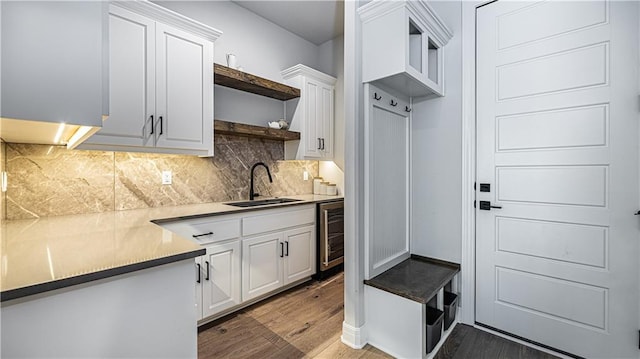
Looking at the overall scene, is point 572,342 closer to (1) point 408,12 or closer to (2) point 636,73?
(2) point 636,73

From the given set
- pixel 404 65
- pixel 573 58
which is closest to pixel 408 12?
pixel 404 65

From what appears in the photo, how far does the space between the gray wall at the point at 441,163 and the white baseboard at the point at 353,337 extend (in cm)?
83

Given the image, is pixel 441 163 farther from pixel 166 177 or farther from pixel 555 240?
pixel 166 177

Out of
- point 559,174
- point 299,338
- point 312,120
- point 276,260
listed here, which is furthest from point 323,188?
point 559,174

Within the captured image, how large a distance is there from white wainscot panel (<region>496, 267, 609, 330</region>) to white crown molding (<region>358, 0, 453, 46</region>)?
70.6 inches

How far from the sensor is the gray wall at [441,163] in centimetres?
212

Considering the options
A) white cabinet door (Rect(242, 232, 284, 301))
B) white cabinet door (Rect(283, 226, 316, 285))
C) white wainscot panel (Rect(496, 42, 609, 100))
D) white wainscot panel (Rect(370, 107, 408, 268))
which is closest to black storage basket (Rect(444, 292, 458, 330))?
white wainscot panel (Rect(370, 107, 408, 268))

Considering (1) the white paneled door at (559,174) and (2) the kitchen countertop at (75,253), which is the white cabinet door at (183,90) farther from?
(1) the white paneled door at (559,174)

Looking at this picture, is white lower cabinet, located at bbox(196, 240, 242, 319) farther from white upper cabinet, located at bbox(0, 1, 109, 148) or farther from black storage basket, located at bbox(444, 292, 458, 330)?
black storage basket, located at bbox(444, 292, 458, 330)

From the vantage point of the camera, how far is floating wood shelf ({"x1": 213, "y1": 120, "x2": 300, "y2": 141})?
7.97ft

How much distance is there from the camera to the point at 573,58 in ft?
5.55

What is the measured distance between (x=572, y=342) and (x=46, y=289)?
2578 mm

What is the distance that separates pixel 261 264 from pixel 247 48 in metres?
2.25

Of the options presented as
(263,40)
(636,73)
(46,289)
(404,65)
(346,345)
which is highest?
(263,40)
